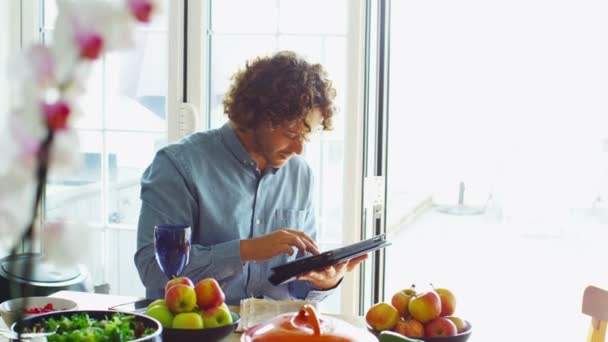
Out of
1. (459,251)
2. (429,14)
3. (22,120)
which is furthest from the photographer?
(429,14)

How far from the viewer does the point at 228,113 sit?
201 cm

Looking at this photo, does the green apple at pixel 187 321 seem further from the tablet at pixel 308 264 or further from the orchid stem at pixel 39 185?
the orchid stem at pixel 39 185

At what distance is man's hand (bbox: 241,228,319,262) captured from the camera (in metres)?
1.73

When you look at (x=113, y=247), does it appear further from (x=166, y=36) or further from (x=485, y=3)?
(x=485, y=3)

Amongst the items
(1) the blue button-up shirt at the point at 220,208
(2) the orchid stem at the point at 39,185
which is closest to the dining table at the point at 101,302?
(1) the blue button-up shirt at the point at 220,208

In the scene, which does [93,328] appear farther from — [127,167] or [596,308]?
[127,167]

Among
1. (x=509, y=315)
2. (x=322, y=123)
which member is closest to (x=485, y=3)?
(x=509, y=315)

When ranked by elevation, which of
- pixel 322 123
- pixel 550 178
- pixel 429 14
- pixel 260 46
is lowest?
pixel 550 178

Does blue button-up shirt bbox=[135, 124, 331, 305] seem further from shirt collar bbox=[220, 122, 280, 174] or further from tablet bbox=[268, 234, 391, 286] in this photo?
tablet bbox=[268, 234, 391, 286]

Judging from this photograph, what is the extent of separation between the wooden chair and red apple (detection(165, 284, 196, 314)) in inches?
33.3

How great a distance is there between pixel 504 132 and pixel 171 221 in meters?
7.56

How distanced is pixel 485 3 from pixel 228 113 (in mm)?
6954

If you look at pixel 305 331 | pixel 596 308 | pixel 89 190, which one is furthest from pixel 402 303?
pixel 89 190

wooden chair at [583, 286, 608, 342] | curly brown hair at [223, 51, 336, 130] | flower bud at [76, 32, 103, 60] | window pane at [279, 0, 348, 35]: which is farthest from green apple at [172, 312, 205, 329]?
window pane at [279, 0, 348, 35]
